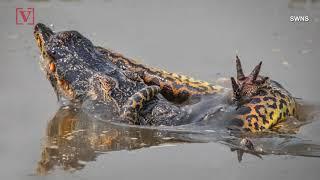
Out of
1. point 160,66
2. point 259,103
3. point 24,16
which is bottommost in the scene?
point 259,103

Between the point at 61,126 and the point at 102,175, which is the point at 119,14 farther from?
the point at 102,175

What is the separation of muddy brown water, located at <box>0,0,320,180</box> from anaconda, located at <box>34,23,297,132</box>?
0.33m

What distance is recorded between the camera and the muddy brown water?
7.19m

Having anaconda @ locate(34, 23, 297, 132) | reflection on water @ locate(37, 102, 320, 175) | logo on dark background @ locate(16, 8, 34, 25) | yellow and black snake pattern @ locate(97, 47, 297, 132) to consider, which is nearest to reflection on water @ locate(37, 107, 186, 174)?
reflection on water @ locate(37, 102, 320, 175)

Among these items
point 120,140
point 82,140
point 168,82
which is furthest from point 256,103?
point 82,140

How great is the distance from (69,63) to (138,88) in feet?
2.95

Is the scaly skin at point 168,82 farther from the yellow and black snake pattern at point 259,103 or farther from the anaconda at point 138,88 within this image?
the yellow and black snake pattern at point 259,103

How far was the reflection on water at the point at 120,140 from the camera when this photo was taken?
294 inches

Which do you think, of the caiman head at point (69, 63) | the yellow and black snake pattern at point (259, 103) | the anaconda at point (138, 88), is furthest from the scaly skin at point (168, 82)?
the caiman head at point (69, 63)

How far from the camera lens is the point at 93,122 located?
880cm

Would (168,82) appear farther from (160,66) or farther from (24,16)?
(24,16)

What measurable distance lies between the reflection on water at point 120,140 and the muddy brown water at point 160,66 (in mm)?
12

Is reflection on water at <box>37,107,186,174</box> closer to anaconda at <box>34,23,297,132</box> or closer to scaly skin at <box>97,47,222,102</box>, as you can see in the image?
anaconda at <box>34,23,297,132</box>

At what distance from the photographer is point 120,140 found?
26.6 ft
